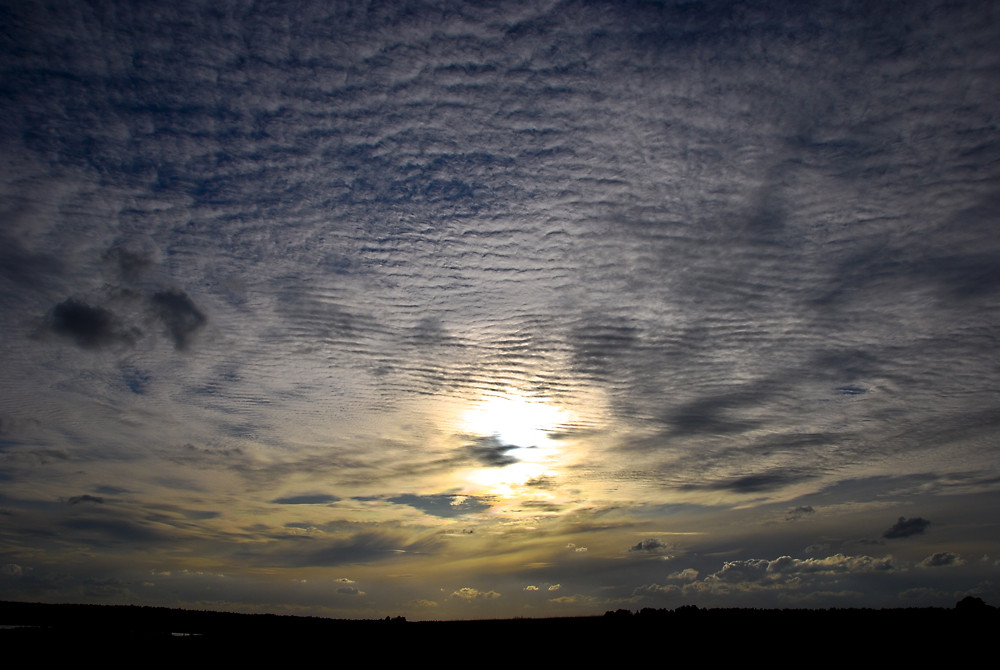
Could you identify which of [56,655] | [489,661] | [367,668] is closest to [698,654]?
[489,661]

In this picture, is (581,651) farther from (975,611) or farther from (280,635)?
(975,611)

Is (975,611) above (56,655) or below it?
above

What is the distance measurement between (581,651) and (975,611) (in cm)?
5194

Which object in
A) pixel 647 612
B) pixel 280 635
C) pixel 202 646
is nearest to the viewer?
pixel 202 646

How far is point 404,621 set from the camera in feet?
314

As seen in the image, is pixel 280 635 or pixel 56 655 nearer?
pixel 56 655

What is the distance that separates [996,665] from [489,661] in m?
39.7

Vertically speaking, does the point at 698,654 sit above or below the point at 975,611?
below

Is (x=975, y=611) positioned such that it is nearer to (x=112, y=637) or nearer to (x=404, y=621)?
(x=404, y=621)

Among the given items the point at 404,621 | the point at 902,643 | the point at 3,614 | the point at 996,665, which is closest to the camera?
the point at 996,665

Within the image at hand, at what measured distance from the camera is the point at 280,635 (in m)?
69.8

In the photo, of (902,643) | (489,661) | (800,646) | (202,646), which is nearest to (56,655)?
(202,646)

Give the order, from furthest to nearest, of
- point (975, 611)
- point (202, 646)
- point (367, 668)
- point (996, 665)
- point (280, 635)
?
point (280, 635) → point (975, 611) → point (202, 646) → point (367, 668) → point (996, 665)

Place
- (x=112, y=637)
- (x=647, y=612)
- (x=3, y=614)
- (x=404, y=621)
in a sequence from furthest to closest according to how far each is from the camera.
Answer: (x=3, y=614)
(x=404, y=621)
(x=647, y=612)
(x=112, y=637)
